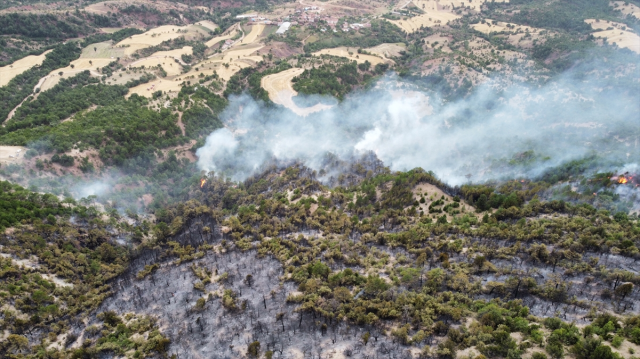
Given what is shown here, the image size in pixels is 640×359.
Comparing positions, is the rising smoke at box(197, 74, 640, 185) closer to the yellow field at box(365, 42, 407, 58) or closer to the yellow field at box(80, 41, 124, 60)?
the yellow field at box(365, 42, 407, 58)

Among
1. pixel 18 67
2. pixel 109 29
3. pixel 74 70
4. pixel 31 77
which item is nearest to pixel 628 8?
pixel 74 70

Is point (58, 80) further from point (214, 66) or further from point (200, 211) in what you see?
point (200, 211)

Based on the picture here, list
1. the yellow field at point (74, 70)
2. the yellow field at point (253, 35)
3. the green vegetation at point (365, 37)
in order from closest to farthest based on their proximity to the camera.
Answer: the yellow field at point (74, 70) → the green vegetation at point (365, 37) → the yellow field at point (253, 35)

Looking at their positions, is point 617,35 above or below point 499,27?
above

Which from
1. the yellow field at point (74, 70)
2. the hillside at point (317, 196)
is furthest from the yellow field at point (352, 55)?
the yellow field at point (74, 70)

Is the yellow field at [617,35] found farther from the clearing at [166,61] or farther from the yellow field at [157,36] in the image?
the yellow field at [157,36]

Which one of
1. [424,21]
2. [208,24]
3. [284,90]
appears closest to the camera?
[284,90]

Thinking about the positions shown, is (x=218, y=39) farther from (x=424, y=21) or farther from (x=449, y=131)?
(x=449, y=131)
